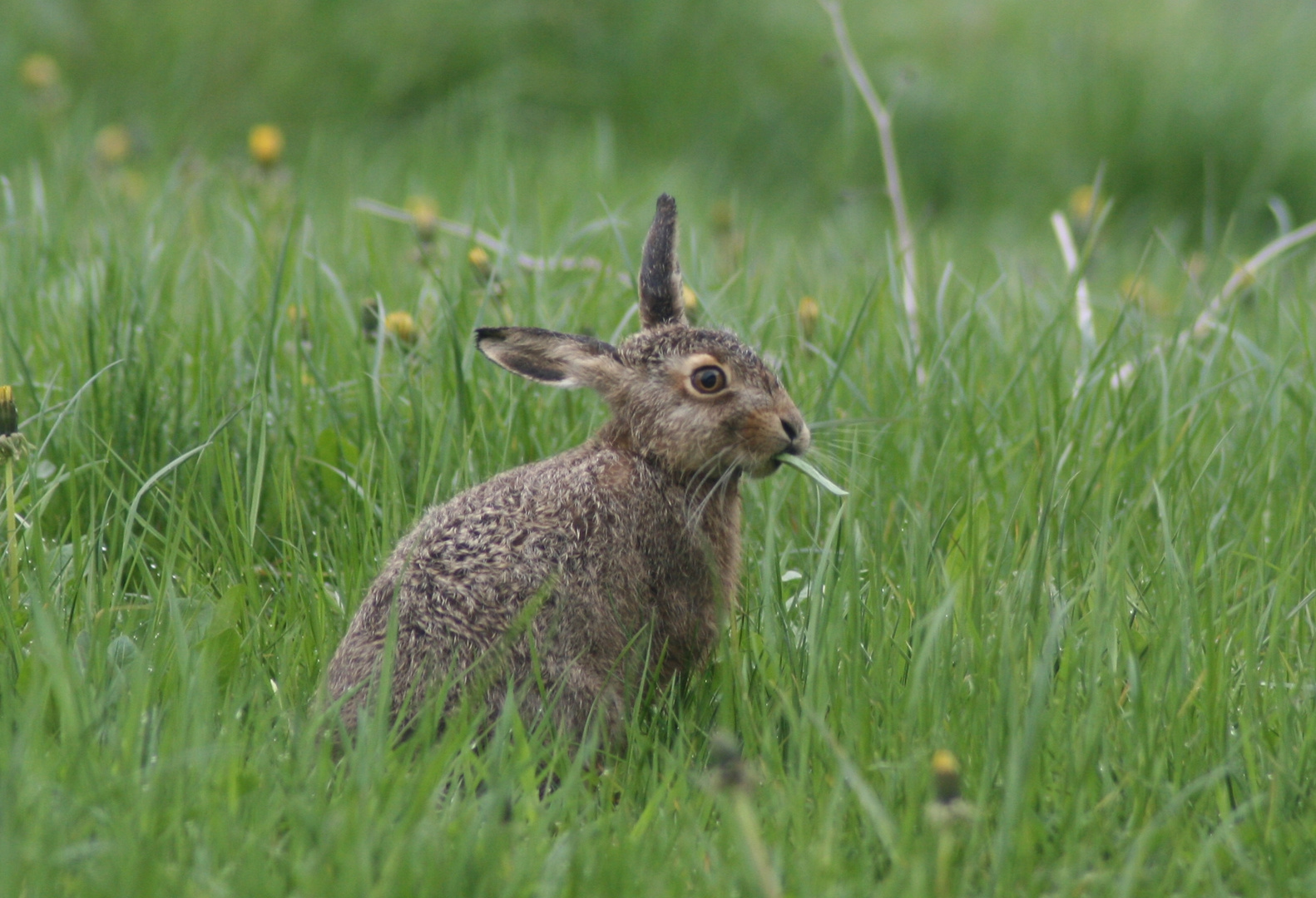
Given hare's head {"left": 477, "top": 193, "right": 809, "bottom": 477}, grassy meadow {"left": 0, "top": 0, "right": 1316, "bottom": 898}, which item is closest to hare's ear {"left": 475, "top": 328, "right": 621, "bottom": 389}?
hare's head {"left": 477, "top": 193, "right": 809, "bottom": 477}

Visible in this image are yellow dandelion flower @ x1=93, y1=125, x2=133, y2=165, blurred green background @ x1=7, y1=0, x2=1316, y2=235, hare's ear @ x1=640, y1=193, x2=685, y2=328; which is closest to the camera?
hare's ear @ x1=640, y1=193, x2=685, y2=328

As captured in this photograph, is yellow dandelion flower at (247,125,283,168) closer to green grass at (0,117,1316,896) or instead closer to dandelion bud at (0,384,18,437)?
green grass at (0,117,1316,896)

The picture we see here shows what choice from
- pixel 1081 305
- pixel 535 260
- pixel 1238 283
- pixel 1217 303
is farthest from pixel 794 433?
pixel 1238 283

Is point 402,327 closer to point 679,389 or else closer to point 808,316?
point 679,389

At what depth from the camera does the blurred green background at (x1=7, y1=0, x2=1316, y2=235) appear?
9.83 m

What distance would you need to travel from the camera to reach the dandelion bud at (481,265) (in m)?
4.95

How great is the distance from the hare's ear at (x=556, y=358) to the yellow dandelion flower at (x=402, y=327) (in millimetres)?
876

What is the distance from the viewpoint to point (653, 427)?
388 cm

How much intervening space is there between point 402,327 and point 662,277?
99cm

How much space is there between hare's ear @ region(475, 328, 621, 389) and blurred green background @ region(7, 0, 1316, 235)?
567 cm

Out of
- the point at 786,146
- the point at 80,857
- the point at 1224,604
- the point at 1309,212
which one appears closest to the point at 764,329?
the point at 1224,604

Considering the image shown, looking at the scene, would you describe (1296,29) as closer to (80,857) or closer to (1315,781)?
(1315,781)

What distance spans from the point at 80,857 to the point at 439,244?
4.34m

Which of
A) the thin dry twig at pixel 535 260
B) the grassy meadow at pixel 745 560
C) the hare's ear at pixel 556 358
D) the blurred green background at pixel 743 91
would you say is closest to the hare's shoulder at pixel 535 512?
the hare's ear at pixel 556 358
